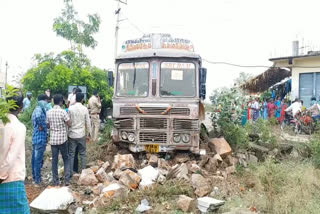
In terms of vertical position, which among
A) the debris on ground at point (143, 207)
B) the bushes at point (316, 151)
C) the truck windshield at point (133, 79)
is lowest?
the debris on ground at point (143, 207)

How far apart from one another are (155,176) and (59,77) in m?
9.38

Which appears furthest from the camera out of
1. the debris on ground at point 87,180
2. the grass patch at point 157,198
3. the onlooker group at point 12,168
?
the debris on ground at point 87,180

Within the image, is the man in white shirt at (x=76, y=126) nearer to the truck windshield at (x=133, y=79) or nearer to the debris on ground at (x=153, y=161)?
the truck windshield at (x=133, y=79)

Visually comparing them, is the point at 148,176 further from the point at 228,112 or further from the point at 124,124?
the point at 228,112

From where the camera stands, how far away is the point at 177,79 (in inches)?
288

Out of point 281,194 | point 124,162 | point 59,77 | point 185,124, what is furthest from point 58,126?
point 59,77

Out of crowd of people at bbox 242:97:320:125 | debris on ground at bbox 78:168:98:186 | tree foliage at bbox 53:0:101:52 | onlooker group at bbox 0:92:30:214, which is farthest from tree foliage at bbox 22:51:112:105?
onlooker group at bbox 0:92:30:214

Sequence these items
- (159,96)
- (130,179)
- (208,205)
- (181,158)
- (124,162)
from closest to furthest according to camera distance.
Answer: (208,205), (130,179), (124,162), (181,158), (159,96)

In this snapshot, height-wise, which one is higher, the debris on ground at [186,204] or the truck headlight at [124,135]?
the truck headlight at [124,135]

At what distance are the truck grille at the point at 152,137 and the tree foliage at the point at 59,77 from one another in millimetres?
7956

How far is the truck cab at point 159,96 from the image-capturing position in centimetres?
697

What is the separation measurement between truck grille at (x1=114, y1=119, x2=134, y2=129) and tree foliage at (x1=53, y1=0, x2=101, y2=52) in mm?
11480

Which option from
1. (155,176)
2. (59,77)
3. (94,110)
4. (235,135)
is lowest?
(155,176)

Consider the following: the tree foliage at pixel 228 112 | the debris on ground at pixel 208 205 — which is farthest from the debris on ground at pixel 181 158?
the debris on ground at pixel 208 205
